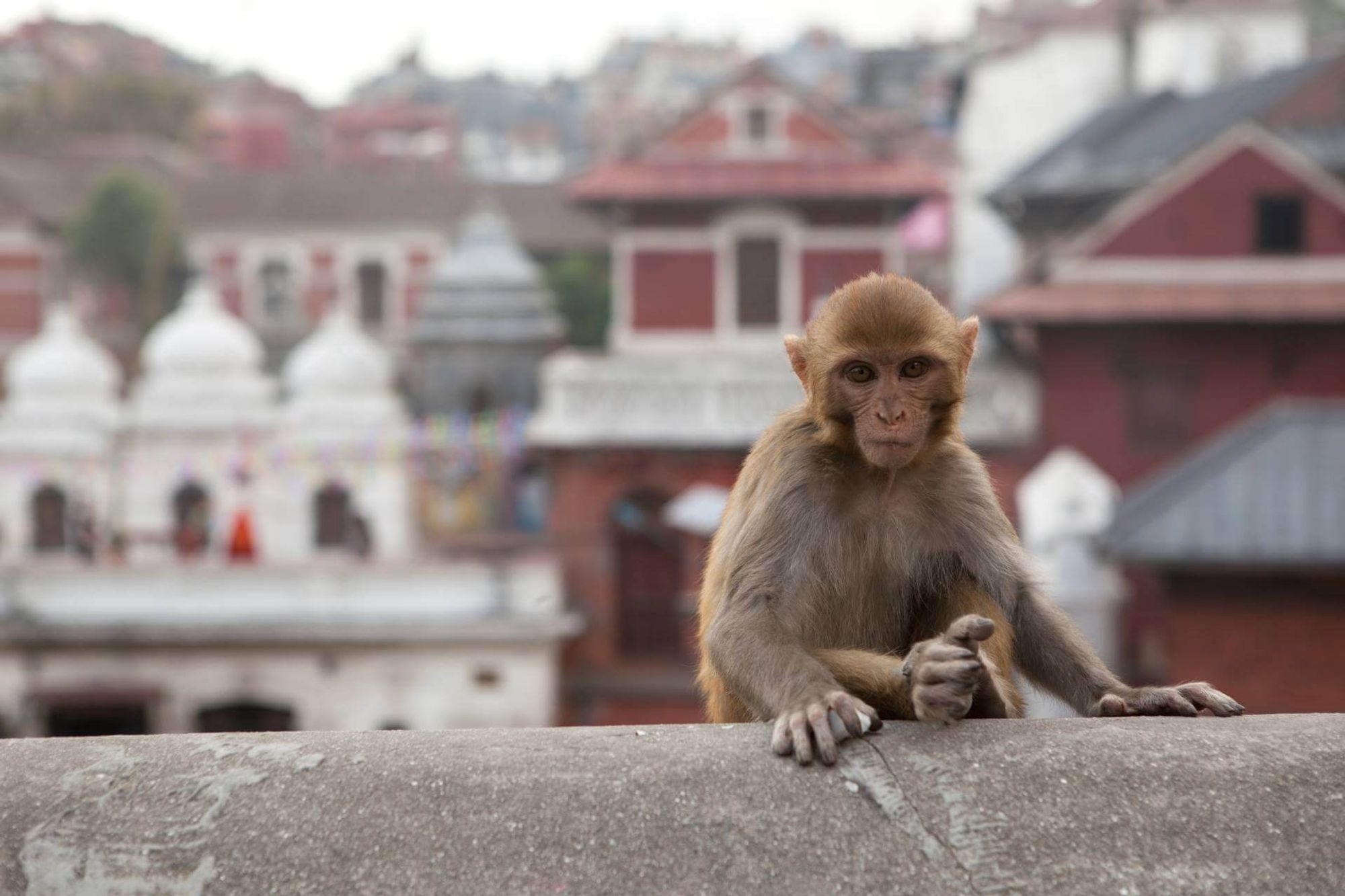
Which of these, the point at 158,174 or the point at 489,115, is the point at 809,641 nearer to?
the point at 158,174

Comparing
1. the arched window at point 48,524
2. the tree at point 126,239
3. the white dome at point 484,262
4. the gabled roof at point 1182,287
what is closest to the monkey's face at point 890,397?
the gabled roof at point 1182,287

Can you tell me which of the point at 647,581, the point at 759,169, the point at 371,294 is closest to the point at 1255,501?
the point at 647,581

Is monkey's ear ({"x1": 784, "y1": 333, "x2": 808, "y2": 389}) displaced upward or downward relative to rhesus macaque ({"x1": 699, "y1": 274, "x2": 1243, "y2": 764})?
upward

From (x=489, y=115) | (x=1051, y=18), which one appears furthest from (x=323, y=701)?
(x=489, y=115)

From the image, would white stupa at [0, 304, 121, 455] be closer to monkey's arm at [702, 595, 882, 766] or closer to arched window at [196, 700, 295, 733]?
arched window at [196, 700, 295, 733]

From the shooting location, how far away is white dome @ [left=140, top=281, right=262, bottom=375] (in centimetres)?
3216

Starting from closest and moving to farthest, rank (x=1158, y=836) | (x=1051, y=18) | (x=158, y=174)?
(x=1158, y=836) < (x=1051, y=18) < (x=158, y=174)

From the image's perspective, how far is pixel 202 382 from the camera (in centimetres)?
3197

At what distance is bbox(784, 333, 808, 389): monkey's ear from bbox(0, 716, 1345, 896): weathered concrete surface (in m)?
1.13

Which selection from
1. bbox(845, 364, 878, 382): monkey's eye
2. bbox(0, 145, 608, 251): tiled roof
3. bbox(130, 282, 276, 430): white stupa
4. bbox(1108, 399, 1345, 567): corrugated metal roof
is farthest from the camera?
bbox(0, 145, 608, 251): tiled roof

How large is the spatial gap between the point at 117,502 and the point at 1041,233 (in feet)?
50.2

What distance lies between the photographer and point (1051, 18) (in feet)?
166

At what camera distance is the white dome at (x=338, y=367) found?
32188 mm

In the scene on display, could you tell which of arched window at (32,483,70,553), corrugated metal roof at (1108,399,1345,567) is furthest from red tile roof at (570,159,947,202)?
corrugated metal roof at (1108,399,1345,567)
